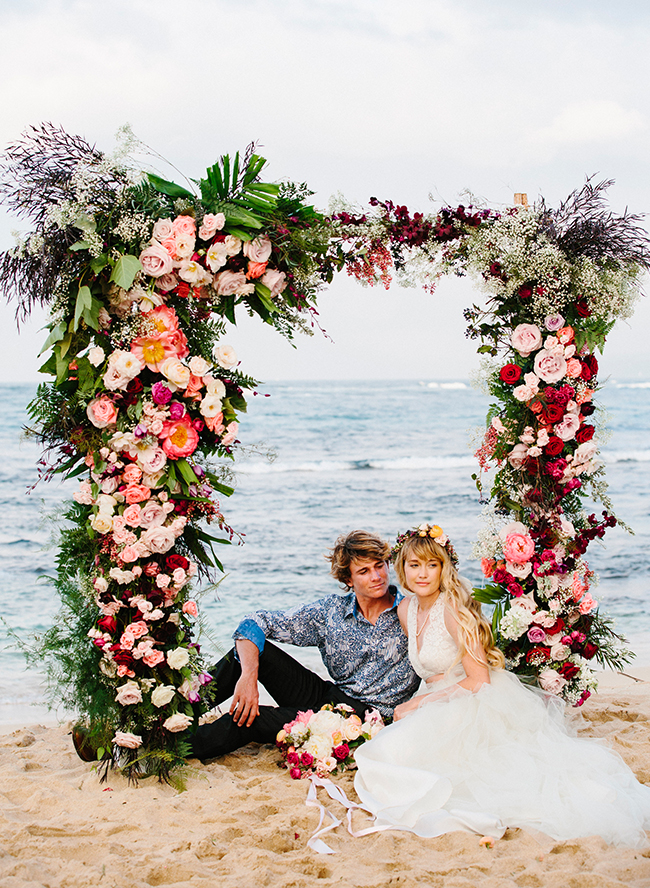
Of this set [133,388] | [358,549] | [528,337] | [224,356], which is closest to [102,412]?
[133,388]

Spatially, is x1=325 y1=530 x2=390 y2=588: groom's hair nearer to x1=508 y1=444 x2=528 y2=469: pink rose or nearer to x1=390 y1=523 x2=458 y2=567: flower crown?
x1=390 y1=523 x2=458 y2=567: flower crown

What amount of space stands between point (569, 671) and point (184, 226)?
135 inches

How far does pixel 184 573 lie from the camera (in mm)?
3973

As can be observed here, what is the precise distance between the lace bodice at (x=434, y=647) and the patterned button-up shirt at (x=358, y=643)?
0.22 m

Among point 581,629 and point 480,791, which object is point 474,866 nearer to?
point 480,791

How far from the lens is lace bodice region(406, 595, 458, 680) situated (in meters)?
4.17

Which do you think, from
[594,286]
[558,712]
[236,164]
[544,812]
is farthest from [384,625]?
[236,164]

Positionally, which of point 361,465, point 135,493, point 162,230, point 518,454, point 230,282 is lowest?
point 361,465

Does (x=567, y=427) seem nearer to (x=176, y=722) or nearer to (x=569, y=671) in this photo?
(x=569, y=671)

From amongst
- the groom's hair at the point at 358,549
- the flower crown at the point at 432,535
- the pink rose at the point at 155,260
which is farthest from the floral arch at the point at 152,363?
the groom's hair at the point at 358,549

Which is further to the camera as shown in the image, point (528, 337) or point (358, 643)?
point (528, 337)

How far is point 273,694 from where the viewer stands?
4625 mm

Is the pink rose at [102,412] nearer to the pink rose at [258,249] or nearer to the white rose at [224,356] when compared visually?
the white rose at [224,356]

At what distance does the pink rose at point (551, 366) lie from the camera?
4551mm
